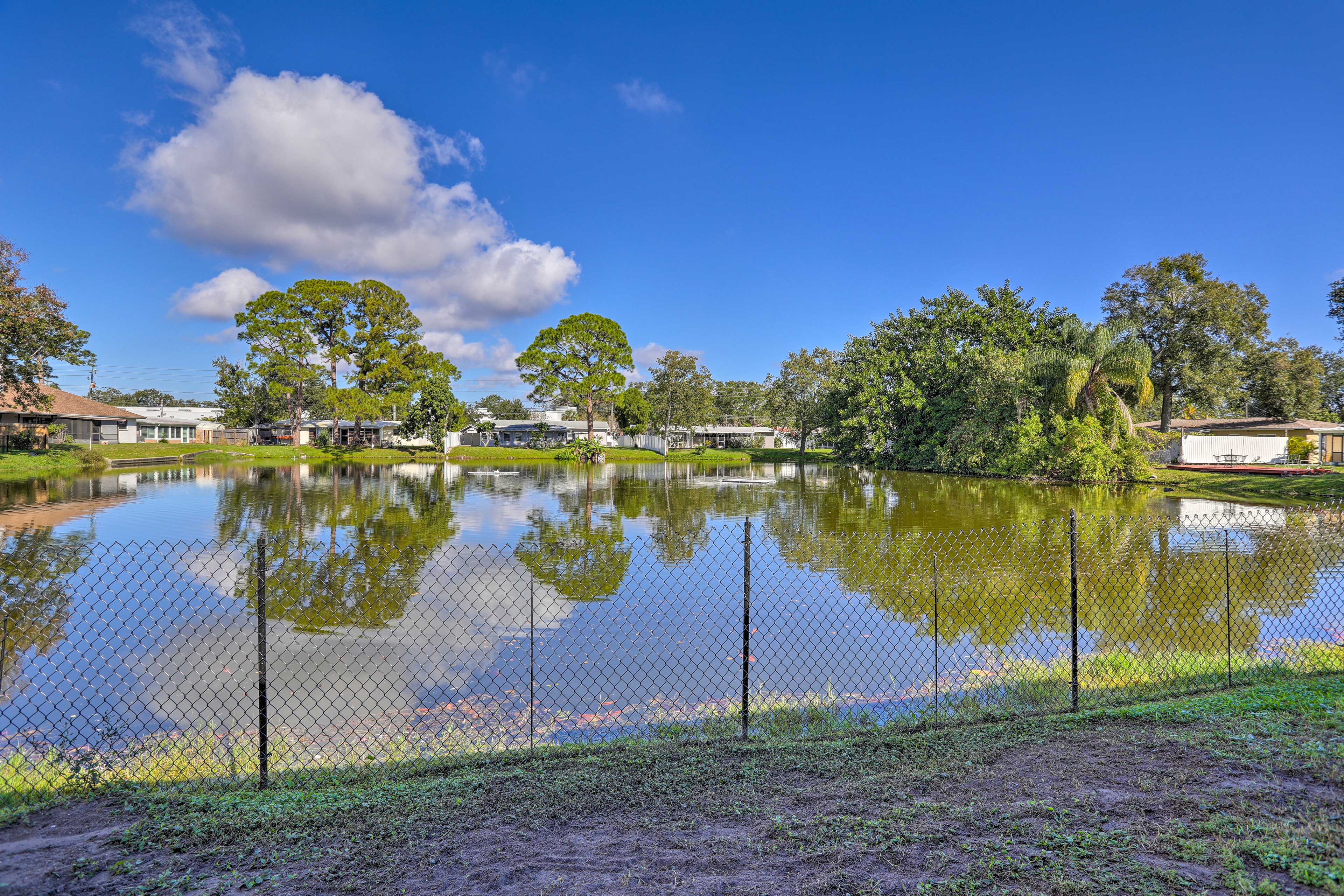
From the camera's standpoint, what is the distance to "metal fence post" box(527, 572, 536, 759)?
14.1ft

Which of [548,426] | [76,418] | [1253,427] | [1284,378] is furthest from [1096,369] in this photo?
[76,418]

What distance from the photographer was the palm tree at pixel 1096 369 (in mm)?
30703

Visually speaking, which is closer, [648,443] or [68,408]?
[68,408]

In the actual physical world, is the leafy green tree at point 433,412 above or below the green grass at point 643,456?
above

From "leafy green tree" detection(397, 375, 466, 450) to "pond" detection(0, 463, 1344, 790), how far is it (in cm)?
3444

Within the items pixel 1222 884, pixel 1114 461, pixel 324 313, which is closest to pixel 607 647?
pixel 1222 884

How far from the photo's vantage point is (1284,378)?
4684 cm

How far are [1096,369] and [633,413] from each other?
1822 inches

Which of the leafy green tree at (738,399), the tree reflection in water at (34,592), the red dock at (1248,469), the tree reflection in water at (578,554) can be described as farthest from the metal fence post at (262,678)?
the leafy green tree at (738,399)

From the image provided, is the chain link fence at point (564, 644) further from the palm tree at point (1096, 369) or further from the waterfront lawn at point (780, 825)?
the palm tree at point (1096, 369)

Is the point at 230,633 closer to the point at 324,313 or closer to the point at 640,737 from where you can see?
the point at 640,737

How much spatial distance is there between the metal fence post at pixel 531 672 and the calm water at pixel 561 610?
79mm

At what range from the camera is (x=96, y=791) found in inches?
137

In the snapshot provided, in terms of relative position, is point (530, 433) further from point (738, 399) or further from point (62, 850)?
point (62, 850)
